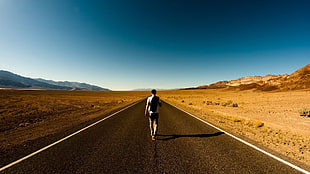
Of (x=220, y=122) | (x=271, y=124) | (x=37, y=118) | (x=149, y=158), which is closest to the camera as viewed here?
(x=149, y=158)

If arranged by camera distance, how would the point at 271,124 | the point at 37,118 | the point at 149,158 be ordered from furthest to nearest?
the point at 37,118
the point at 271,124
the point at 149,158

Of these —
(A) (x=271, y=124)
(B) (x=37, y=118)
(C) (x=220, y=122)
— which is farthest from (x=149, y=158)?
(B) (x=37, y=118)

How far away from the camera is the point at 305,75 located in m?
67.2

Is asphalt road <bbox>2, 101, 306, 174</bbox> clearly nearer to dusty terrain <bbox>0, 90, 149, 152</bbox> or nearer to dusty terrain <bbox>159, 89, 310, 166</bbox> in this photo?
dusty terrain <bbox>159, 89, 310, 166</bbox>

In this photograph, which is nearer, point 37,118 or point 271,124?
point 271,124

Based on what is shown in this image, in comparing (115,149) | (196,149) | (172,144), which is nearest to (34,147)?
(115,149)

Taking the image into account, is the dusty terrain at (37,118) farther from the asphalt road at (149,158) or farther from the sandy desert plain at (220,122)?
the asphalt road at (149,158)

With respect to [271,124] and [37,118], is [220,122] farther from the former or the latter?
[37,118]

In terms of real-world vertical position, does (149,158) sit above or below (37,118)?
above

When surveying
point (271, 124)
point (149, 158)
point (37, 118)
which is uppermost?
point (149, 158)

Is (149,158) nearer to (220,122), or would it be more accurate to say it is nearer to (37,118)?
(220,122)

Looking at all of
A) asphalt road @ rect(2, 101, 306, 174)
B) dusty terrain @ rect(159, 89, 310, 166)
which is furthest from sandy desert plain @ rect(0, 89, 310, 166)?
asphalt road @ rect(2, 101, 306, 174)

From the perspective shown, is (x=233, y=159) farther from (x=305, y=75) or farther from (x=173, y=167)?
(x=305, y=75)

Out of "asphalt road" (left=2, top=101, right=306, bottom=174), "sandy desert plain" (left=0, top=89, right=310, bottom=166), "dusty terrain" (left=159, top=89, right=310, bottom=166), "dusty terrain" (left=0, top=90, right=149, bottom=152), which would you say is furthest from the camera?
"dusty terrain" (left=0, top=90, right=149, bottom=152)
